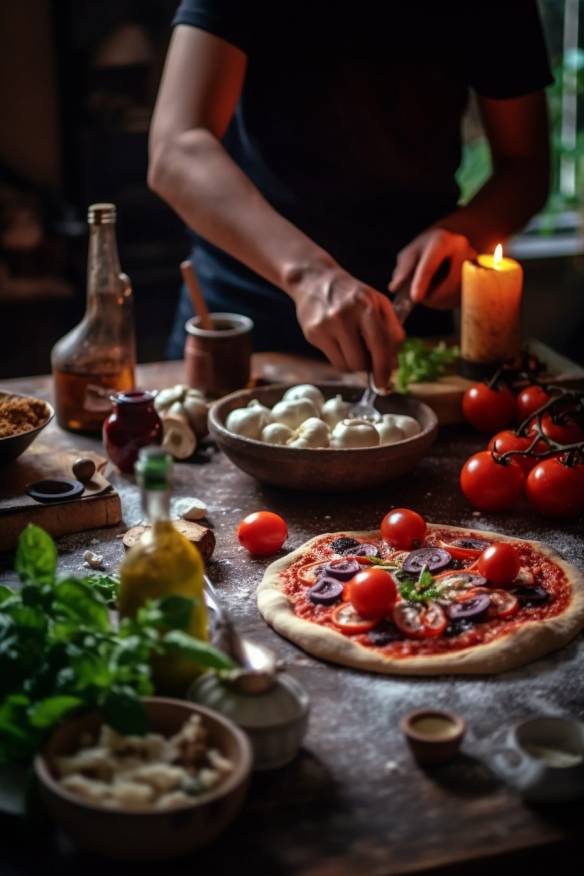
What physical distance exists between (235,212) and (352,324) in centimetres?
48

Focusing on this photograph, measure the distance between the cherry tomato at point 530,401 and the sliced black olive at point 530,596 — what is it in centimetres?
77

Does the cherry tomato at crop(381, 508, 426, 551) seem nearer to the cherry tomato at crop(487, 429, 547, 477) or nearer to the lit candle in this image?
the cherry tomato at crop(487, 429, 547, 477)

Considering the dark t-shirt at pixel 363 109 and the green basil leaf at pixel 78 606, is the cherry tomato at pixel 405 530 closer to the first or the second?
the green basil leaf at pixel 78 606

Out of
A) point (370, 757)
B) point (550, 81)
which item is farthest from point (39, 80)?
point (370, 757)

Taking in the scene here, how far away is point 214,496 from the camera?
228cm

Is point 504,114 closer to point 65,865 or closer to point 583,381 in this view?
point 583,381

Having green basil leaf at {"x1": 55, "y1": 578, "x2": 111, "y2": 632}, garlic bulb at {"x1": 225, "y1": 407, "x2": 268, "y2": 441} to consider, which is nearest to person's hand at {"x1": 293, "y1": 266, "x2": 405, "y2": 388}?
garlic bulb at {"x1": 225, "y1": 407, "x2": 268, "y2": 441}

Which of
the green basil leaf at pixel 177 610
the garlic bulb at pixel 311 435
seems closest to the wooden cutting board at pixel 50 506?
the garlic bulb at pixel 311 435

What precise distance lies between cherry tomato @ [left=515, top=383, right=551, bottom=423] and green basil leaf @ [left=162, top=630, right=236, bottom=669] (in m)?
1.42

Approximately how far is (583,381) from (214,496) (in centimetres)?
101

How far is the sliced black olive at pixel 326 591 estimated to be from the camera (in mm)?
1807

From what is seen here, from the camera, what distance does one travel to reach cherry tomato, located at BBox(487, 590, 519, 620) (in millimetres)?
1771

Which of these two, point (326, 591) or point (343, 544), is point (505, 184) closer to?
point (343, 544)

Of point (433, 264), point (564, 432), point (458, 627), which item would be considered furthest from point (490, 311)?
point (458, 627)
